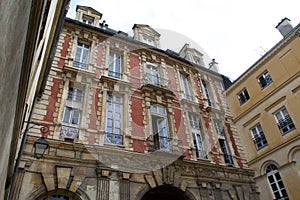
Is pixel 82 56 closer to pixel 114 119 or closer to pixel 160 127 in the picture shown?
pixel 114 119

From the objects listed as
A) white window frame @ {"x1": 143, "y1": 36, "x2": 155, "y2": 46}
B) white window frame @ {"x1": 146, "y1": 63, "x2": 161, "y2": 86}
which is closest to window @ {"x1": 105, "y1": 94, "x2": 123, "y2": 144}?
white window frame @ {"x1": 146, "y1": 63, "x2": 161, "y2": 86}

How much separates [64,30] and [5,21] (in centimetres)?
958

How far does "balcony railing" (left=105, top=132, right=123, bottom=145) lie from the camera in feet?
26.4

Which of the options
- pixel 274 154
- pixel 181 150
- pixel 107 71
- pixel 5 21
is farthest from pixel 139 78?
pixel 5 21

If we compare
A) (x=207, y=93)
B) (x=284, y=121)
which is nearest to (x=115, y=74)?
(x=207, y=93)

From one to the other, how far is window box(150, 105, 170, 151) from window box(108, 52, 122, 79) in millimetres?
2077

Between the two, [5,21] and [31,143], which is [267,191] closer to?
[31,143]

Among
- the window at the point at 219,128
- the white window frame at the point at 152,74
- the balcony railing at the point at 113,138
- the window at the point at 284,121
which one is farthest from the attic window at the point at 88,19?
the window at the point at 284,121

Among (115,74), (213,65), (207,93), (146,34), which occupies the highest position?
(146,34)

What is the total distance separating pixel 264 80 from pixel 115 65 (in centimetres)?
Answer: 744

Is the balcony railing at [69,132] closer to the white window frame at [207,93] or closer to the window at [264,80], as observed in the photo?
the white window frame at [207,93]

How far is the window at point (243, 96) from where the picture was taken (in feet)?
41.2

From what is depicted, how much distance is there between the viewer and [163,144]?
9.05m

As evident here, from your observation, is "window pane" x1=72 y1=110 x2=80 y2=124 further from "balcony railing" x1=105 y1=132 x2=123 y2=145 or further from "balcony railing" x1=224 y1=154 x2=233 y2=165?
"balcony railing" x1=224 y1=154 x2=233 y2=165
